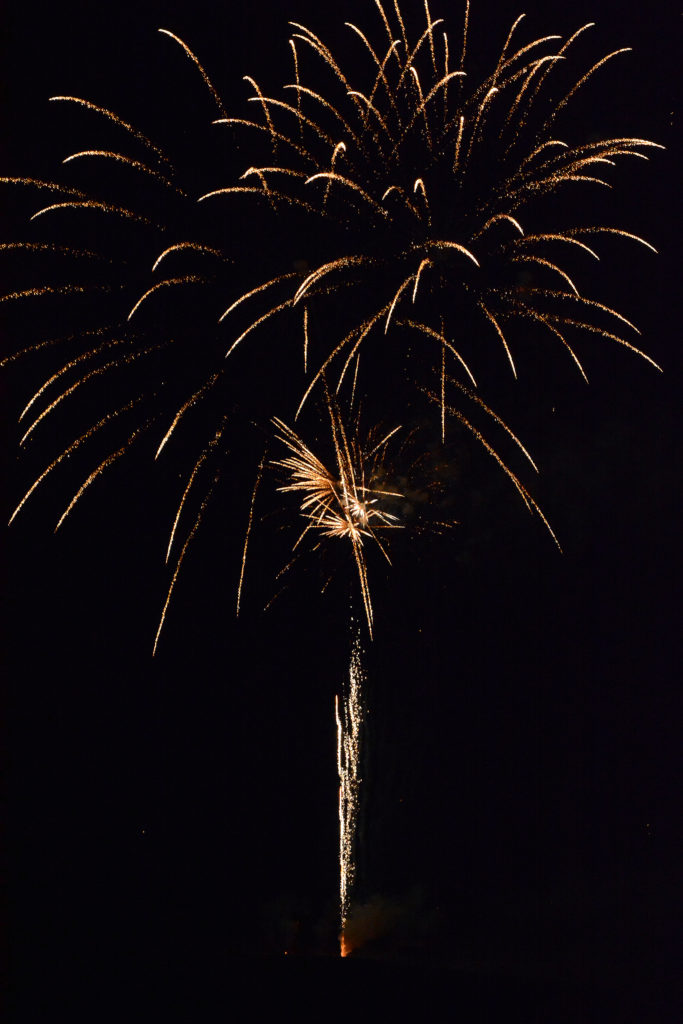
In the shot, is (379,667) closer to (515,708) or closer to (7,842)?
(515,708)

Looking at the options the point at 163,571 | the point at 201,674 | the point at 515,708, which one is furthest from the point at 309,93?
the point at 515,708

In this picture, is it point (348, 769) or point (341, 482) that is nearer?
point (341, 482)

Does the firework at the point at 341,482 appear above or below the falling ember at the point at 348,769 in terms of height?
above

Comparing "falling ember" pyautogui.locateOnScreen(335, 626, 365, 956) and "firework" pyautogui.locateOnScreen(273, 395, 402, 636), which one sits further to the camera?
"falling ember" pyautogui.locateOnScreen(335, 626, 365, 956)

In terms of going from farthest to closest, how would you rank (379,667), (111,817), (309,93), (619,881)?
(111,817) → (619,881) → (379,667) → (309,93)

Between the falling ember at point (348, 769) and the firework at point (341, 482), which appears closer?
the firework at point (341, 482)

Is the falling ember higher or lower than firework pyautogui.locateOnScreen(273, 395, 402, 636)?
lower

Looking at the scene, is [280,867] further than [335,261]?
Yes

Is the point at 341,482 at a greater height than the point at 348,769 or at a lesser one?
greater
